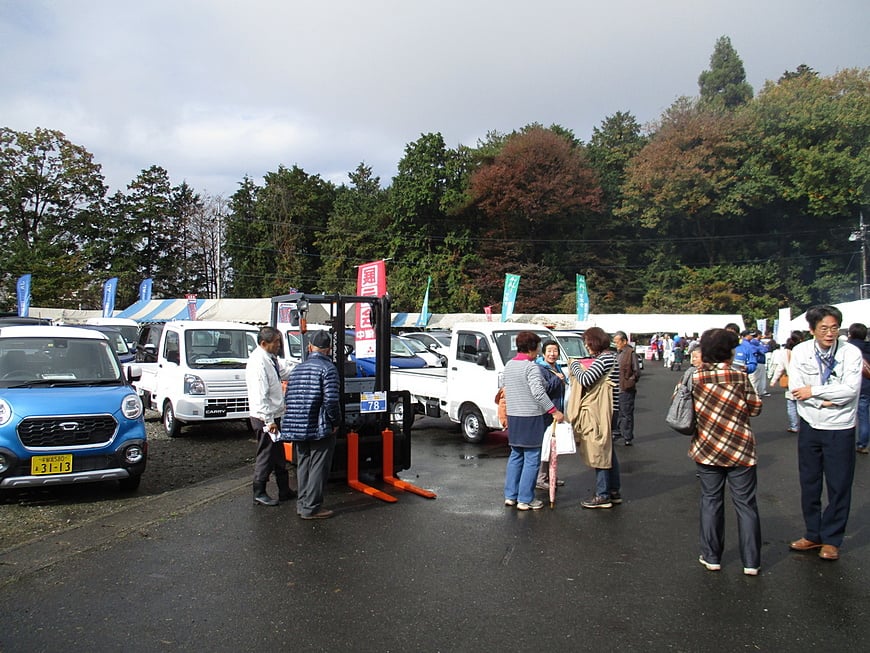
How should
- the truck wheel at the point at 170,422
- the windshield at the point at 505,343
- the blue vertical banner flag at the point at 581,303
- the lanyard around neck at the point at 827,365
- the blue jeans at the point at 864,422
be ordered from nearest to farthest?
1. the lanyard around neck at the point at 827,365
2. the blue jeans at the point at 864,422
3. the windshield at the point at 505,343
4. the truck wheel at the point at 170,422
5. the blue vertical banner flag at the point at 581,303

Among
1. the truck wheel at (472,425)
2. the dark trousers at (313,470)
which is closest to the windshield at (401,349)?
the truck wheel at (472,425)

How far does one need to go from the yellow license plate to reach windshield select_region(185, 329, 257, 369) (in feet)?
15.2

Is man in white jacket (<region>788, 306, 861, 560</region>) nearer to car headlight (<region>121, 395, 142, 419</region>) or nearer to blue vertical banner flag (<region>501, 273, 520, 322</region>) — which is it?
car headlight (<region>121, 395, 142, 419</region>)

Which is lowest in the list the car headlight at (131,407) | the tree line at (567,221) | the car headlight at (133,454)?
the car headlight at (133,454)

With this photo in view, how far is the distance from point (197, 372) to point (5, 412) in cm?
447

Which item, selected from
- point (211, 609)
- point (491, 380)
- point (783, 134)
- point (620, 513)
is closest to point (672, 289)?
point (783, 134)

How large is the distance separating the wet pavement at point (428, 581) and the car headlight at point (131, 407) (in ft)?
3.22

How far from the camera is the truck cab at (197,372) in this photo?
35.3ft

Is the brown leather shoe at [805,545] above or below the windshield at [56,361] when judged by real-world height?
below

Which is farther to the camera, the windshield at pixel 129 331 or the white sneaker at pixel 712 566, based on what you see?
the windshield at pixel 129 331

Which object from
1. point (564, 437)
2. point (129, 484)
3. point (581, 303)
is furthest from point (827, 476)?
point (581, 303)

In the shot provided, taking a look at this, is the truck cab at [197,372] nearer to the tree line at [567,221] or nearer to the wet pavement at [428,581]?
the wet pavement at [428,581]

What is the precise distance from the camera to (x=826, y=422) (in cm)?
486

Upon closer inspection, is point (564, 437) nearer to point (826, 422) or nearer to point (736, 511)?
point (736, 511)
